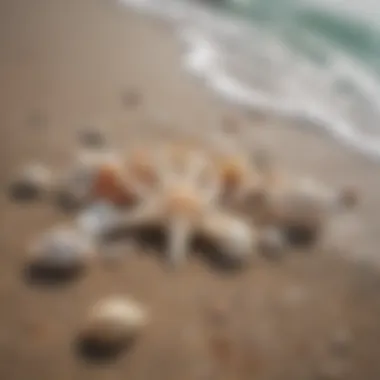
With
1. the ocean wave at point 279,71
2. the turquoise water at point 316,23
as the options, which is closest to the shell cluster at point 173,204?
the ocean wave at point 279,71

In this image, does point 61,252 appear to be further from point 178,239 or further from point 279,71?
point 279,71

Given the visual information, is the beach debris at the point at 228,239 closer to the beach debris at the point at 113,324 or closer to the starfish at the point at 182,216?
the starfish at the point at 182,216

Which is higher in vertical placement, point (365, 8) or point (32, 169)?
point (365, 8)

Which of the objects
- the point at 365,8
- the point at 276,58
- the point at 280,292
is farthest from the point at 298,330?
the point at 365,8

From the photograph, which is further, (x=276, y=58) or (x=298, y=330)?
(x=276, y=58)

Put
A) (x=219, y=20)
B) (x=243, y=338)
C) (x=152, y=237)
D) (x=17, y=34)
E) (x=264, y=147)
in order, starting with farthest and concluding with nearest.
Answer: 1. (x=219, y=20)
2. (x=17, y=34)
3. (x=264, y=147)
4. (x=152, y=237)
5. (x=243, y=338)

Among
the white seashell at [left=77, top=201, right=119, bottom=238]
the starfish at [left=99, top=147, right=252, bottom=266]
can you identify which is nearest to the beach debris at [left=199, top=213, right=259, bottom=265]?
the starfish at [left=99, top=147, right=252, bottom=266]

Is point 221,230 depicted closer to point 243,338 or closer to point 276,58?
point 243,338
